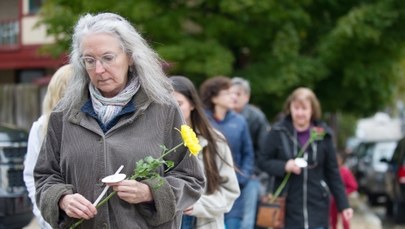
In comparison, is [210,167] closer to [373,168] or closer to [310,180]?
[310,180]

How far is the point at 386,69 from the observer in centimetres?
1616

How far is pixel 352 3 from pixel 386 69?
152 cm

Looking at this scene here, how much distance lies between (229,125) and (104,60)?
12.9 ft

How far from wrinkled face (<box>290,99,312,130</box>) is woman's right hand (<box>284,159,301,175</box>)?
0.36 m

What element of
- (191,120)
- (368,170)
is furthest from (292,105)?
(368,170)

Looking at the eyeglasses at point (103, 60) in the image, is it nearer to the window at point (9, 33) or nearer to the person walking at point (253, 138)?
the person walking at point (253, 138)

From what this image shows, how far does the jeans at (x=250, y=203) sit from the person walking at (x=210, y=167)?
2.50 meters

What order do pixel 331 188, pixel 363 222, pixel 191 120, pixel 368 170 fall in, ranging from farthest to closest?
pixel 368 170 < pixel 363 222 < pixel 331 188 < pixel 191 120

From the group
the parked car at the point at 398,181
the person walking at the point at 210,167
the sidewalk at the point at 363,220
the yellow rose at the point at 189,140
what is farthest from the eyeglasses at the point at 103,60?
the parked car at the point at 398,181

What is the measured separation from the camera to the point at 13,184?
6.98m

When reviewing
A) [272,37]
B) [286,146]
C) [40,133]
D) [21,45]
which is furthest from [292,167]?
[21,45]

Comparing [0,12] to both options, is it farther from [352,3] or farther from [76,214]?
[76,214]

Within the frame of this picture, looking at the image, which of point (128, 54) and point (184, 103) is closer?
point (128, 54)

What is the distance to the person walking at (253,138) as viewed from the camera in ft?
25.3
